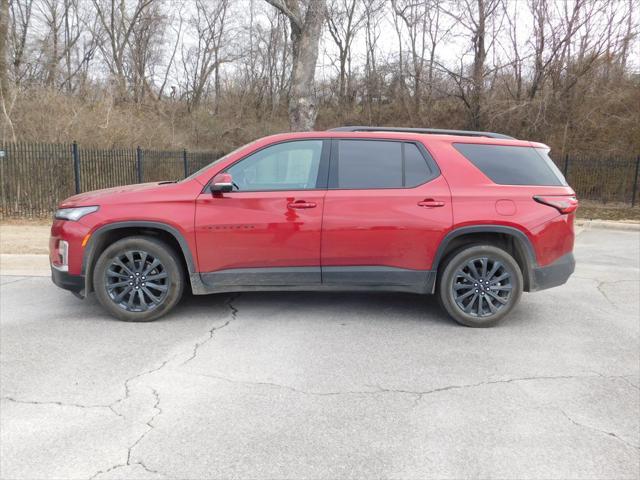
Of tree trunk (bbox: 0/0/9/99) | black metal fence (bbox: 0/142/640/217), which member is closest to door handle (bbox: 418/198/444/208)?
black metal fence (bbox: 0/142/640/217)

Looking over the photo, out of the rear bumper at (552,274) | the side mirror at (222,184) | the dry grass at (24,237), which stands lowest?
the dry grass at (24,237)

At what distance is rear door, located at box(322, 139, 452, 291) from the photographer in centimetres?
486

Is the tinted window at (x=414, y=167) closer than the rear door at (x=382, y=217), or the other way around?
the rear door at (x=382, y=217)

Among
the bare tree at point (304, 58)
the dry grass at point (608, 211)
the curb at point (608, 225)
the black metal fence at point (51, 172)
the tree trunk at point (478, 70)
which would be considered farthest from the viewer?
the tree trunk at point (478, 70)

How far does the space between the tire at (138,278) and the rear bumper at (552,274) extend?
3414 mm

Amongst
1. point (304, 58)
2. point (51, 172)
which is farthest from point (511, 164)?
point (51, 172)

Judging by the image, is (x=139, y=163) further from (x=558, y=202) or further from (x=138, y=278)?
(x=558, y=202)

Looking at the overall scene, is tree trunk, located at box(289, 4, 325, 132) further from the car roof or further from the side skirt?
the side skirt

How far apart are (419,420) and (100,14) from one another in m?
36.2

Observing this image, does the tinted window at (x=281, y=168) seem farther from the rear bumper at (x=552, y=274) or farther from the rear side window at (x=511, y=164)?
the rear bumper at (x=552, y=274)

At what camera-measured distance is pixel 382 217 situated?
A: 4852 mm

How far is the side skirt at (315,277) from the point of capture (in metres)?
4.93

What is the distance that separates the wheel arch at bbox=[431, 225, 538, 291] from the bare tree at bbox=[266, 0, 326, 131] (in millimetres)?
9899

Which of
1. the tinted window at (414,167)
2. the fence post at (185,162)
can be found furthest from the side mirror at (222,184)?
the fence post at (185,162)
